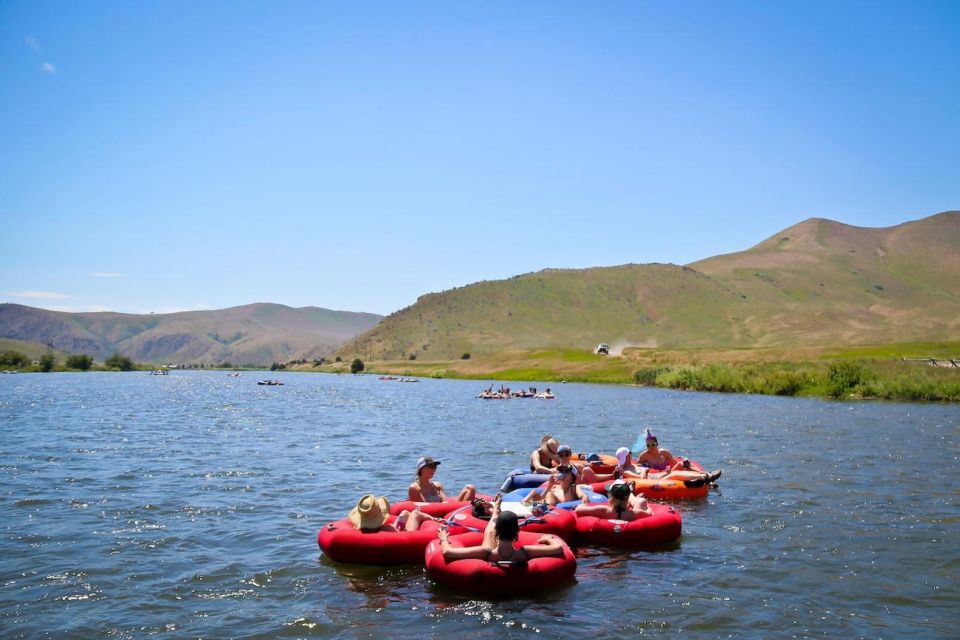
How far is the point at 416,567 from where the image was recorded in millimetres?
13664

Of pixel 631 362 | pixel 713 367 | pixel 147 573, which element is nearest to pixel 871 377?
pixel 713 367

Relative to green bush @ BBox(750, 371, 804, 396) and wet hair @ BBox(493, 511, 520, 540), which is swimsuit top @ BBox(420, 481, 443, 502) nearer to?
wet hair @ BBox(493, 511, 520, 540)

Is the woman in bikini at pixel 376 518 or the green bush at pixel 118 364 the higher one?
the green bush at pixel 118 364

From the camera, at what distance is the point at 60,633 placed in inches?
417

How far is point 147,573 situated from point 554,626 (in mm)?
7581

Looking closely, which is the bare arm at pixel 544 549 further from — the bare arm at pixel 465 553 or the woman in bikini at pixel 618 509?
the woman in bikini at pixel 618 509

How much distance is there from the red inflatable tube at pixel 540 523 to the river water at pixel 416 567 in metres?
0.69

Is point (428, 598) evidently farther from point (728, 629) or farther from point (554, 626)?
point (728, 629)

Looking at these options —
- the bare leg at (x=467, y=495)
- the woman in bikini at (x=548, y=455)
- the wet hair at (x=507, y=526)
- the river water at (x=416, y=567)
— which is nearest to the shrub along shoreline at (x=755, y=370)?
the river water at (x=416, y=567)

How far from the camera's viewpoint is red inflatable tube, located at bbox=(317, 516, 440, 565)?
1332 centimetres

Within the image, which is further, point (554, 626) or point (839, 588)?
point (839, 588)

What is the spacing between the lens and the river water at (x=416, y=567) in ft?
36.8

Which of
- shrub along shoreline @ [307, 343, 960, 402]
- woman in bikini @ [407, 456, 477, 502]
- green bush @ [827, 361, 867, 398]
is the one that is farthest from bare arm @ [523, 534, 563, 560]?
green bush @ [827, 361, 867, 398]

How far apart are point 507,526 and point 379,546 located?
2830 mm
